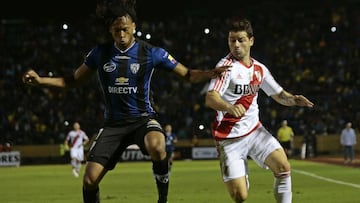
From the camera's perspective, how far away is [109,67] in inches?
390

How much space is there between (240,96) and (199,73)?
624 mm

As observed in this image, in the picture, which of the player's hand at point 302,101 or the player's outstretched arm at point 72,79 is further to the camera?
the player's hand at point 302,101

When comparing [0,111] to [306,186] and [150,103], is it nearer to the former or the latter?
[306,186]

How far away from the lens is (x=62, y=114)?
1665 inches

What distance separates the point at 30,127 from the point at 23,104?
1882 mm

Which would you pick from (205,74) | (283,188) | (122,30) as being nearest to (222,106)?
(205,74)

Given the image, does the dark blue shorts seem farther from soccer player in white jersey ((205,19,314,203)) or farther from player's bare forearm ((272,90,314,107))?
player's bare forearm ((272,90,314,107))

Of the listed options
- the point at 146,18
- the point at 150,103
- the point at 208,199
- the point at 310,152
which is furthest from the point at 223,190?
the point at 146,18

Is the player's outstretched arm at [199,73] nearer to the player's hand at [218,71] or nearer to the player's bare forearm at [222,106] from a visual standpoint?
the player's hand at [218,71]

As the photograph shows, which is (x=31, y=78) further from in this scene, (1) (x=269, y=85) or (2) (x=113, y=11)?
(1) (x=269, y=85)

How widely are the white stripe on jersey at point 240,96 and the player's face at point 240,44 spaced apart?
0.31 ft

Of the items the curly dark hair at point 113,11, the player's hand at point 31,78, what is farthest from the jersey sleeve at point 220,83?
the player's hand at point 31,78

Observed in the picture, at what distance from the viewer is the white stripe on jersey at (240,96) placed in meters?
10.1

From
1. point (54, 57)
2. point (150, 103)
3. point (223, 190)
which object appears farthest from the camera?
point (54, 57)
